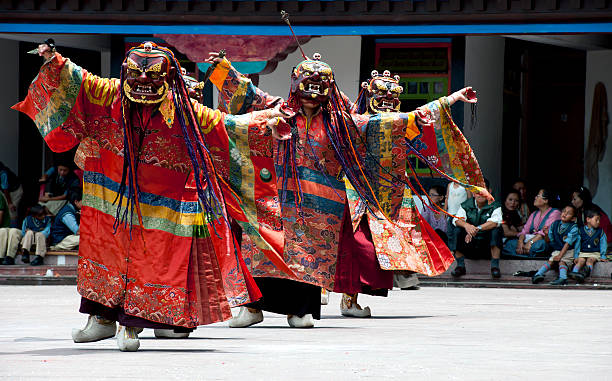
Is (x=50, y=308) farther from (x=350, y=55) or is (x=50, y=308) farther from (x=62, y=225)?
(x=350, y=55)

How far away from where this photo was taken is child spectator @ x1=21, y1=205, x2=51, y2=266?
1316 cm

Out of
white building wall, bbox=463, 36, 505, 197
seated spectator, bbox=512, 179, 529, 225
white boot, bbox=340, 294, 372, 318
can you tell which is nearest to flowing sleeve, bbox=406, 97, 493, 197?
white boot, bbox=340, 294, 372, 318

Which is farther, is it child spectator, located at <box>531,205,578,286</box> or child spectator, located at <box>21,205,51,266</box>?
child spectator, located at <box>21,205,51,266</box>

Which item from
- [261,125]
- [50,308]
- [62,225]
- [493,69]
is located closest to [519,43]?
[493,69]

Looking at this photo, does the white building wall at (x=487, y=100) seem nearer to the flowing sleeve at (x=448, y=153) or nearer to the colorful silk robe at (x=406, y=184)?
the colorful silk robe at (x=406, y=184)

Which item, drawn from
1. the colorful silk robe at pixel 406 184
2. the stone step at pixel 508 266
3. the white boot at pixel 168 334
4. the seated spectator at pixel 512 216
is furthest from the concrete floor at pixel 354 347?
the seated spectator at pixel 512 216

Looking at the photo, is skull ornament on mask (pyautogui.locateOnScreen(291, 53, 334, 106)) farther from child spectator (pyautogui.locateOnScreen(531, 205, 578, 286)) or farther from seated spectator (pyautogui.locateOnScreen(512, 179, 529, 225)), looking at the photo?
seated spectator (pyautogui.locateOnScreen(512, 179, 529, 225))

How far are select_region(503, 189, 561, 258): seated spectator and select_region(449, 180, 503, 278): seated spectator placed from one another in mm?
264

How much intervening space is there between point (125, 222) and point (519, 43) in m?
10.3

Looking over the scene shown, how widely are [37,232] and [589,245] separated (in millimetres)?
5528

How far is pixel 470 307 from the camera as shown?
9641 millimetres

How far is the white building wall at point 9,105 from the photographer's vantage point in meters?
15.4

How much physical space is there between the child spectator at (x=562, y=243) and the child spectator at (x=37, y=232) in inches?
195

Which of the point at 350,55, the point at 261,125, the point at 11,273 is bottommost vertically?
the point at 11,273
